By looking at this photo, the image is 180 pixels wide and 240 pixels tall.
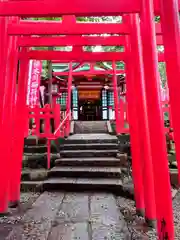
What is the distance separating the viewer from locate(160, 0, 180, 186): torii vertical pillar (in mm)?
1912

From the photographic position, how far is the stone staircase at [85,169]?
4844 millimetres

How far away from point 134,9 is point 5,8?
149cm

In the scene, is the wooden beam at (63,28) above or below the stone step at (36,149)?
above

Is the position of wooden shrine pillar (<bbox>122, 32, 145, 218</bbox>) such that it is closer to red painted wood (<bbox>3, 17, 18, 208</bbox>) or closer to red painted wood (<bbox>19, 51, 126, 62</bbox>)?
red painted wood (<bbox>19, 51, 126, 62</bbox>)

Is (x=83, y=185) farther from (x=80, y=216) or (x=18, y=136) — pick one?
(x=18, y=136)

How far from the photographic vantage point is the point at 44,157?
6.28 metres

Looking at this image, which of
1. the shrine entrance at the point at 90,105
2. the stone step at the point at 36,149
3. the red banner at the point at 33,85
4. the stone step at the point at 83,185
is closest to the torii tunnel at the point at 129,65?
the stone step at the point at 83,185

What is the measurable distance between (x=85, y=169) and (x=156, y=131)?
3614 mm

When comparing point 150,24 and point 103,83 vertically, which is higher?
point 103,83

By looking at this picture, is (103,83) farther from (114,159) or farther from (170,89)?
(170,89)

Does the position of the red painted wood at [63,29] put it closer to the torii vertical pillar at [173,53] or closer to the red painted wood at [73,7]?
the red painted wood at [73,7]

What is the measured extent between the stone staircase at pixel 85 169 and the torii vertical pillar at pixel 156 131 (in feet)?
8.53

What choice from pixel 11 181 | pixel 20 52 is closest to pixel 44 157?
pixel 11 181

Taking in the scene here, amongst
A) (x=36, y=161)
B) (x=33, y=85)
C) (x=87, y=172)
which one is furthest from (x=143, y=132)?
(x=33, y=85)
